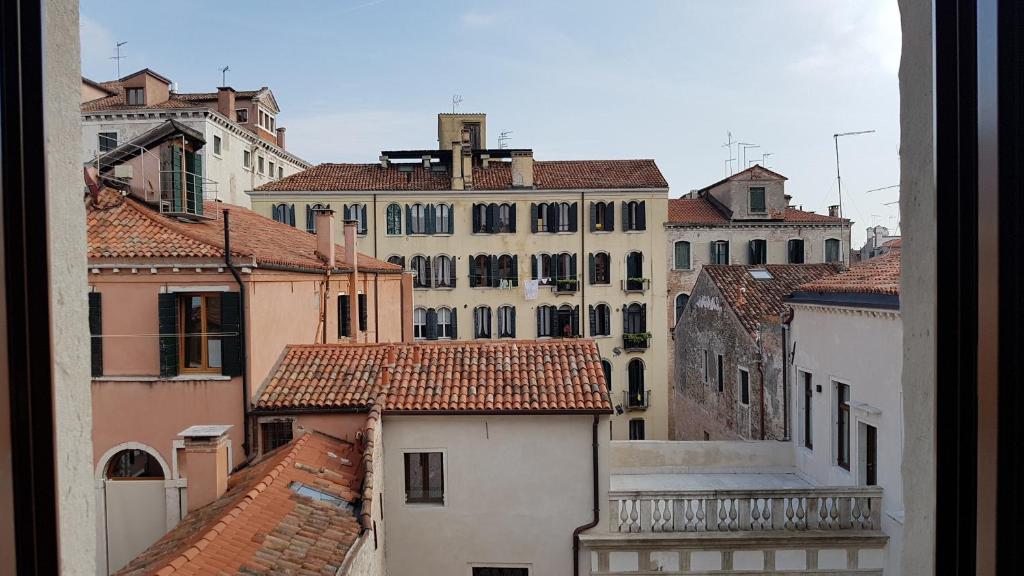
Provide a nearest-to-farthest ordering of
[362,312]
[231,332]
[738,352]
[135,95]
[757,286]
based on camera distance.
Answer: [231,332], [738,352], [757,286], [362,312], [135,95]

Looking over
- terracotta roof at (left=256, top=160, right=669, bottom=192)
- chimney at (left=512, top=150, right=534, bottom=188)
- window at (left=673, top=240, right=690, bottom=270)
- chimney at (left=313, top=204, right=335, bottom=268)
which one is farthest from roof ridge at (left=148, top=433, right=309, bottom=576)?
window at (left=673, top=240, right=690, bottom=270)

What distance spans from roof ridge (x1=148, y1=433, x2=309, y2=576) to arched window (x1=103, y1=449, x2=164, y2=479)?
6.64 feet

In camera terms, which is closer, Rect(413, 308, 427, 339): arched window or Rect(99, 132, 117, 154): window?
Rect(99, 132, 117, 154): window

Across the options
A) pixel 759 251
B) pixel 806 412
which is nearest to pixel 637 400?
pixel 759 251

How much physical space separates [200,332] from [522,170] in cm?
1719

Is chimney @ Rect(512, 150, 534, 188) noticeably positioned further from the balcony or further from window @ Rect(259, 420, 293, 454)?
window @ Rect(259, 420, 293, 454)

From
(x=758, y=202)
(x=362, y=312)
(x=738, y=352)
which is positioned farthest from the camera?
(x=758, y=202)

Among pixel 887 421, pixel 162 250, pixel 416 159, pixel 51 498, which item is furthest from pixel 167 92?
pixel 51 498

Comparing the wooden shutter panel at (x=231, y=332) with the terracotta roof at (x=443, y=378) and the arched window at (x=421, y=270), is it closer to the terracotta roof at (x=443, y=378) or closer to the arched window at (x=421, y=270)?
the terracotta roof at (x=443, y=378)

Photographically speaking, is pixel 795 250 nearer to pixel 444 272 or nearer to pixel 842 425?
pixel 444 272

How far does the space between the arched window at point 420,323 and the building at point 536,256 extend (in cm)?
4

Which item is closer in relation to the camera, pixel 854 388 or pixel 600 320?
pixel 854 388

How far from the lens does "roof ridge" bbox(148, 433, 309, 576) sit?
529 cm

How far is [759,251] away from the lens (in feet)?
85.9
